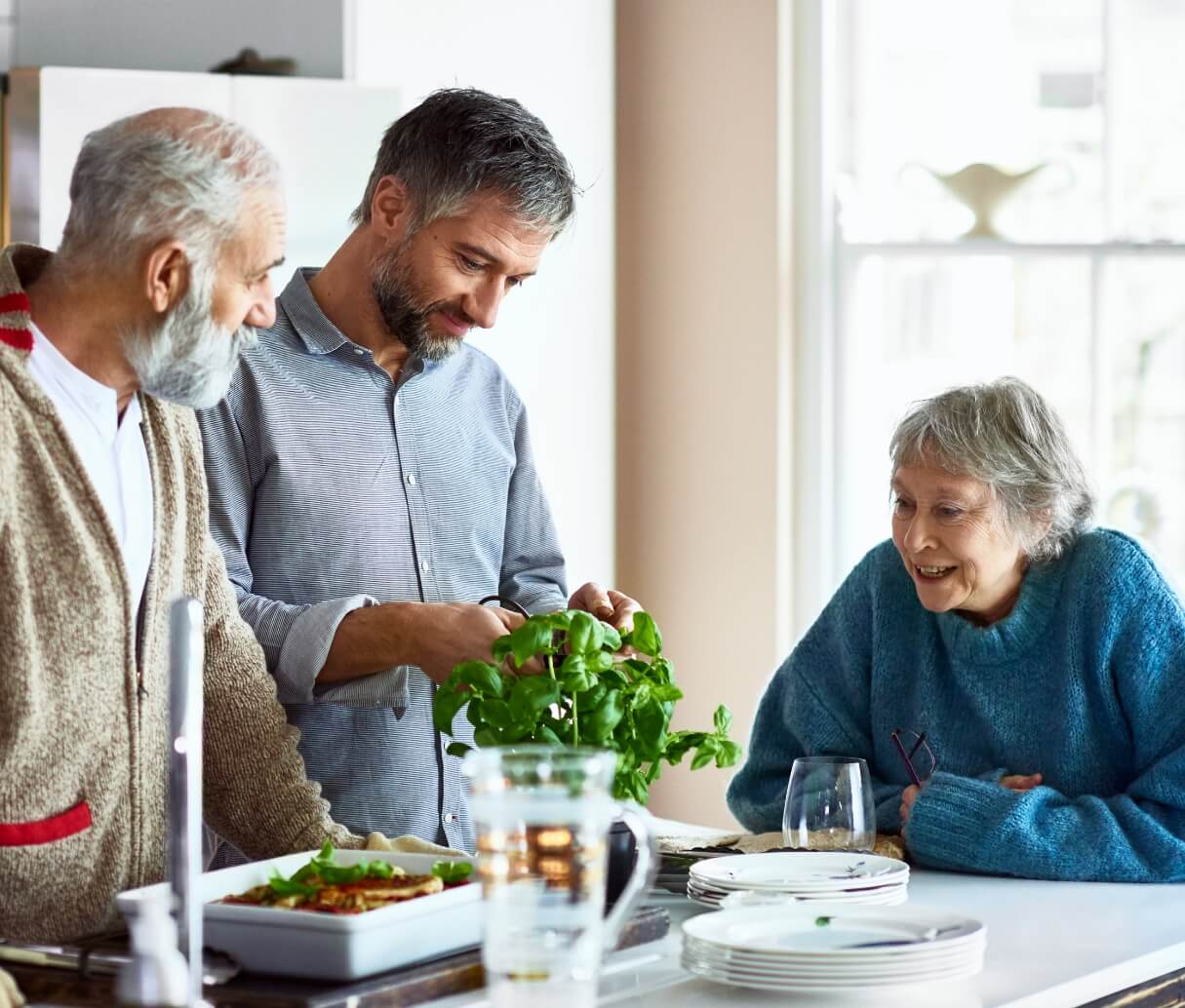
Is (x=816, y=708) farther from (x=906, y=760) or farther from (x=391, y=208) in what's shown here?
(x=391, y=208)

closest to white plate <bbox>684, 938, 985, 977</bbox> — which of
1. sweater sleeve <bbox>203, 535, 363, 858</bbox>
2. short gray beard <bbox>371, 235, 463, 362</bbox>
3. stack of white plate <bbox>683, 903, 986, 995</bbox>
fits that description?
stack of white plate <bbox>683, 903, 986, 995</bbox>

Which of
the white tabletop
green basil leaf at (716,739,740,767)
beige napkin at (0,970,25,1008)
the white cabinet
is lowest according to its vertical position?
the white tabletop

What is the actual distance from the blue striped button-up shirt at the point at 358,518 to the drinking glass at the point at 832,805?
0.51 meters

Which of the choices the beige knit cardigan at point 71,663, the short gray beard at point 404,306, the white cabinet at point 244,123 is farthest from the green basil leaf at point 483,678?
the white cabinet at point 244,123

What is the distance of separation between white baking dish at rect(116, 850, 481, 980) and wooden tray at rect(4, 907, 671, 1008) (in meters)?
A: 0.01

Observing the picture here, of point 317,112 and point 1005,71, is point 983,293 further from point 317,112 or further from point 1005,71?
point 317,112

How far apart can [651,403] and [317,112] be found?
1305mm

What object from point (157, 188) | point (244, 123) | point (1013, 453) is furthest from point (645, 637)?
point (244, 123)

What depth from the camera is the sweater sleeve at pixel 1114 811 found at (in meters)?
1.98

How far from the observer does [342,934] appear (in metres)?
1.25

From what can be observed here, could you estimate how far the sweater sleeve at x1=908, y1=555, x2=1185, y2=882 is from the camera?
1979 millimetres

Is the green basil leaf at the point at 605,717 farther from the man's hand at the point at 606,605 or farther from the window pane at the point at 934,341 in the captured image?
the window pane at the point at 934,341

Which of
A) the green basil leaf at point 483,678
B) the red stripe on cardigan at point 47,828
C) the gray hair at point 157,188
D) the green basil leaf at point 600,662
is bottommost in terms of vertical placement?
the red stripe on cardigan at point 47,828

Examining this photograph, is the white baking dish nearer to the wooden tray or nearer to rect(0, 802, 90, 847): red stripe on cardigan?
the wooden tray
